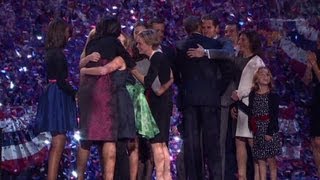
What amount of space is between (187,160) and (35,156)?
212cm

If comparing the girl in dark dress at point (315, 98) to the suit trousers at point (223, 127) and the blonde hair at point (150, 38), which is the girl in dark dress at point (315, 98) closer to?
the suit trousers at point (223, 127)

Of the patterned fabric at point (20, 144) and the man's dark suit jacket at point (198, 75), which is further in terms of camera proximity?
the patterned fabric at point (20, 144)

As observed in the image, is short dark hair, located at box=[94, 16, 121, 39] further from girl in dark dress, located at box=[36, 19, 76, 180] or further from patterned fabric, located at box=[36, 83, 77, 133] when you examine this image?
patterned fabric, located at box=[36, 83, 77, 133]

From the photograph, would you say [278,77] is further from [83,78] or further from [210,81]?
[83,78]

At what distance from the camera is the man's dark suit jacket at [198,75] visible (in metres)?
8.84

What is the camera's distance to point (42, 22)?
414 inches

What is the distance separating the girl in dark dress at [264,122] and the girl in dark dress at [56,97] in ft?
6.22

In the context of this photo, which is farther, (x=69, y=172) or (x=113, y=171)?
(x=69, y=172)

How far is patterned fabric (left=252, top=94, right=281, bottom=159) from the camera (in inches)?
359

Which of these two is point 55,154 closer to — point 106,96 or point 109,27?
point 106,96

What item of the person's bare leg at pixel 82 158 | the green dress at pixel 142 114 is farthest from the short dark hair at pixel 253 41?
the person's bare leg at pixel 82 158

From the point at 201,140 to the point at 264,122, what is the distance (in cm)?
Result: 73

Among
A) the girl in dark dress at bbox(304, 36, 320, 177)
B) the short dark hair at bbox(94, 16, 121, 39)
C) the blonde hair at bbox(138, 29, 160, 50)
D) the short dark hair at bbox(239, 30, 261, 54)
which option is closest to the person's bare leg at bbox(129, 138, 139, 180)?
the blonde hair at bbox(138, 29, 160, 50)

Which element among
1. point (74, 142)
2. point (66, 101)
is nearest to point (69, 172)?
point (74, 142)
